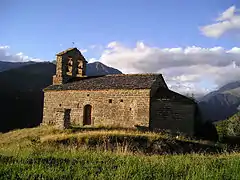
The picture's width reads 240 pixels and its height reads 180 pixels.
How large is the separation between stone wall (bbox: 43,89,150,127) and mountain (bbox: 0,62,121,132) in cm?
2177

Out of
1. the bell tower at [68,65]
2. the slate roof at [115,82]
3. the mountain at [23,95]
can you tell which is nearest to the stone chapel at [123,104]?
the slate roof at [115,82]

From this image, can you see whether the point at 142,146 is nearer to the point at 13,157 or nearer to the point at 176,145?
the point at 176,145

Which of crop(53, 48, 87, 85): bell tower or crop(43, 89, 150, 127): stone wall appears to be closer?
crop(43, 89, 150, 127): stone wall

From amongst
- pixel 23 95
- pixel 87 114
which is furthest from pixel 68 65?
pixel 23 95

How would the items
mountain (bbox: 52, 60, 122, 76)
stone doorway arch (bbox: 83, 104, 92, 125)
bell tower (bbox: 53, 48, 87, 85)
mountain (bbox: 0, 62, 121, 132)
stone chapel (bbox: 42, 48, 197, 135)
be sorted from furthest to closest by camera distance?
1. mountain (bbox: 52, 60, 122, 76)
2. mountain (bbox: 0, 62, 121, 132)
3. bell tower (bbox: 53, 48, 87, 85)
4. stone doorway arch (bbox: 83, 104, 92, 125)
5. stone chapel (bbox: 42, 48, 197, 135)

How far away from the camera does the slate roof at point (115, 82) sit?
22664 mm

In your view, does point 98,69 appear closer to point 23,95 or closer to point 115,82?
point 23,95

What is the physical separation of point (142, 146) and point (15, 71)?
52.6 m

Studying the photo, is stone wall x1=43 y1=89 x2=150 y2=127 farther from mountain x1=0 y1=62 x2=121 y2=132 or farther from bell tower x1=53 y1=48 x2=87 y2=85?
mountain x1=0 y1=62 x2=121 y2=132

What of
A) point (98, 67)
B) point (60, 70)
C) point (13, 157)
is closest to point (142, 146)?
point (13, 157)

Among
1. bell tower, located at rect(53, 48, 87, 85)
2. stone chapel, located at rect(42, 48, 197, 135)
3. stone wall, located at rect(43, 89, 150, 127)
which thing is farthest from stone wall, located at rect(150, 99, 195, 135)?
bell tower, located at rect(53, 48, 87, 85)

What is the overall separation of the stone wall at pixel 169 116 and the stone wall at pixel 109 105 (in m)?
0.71

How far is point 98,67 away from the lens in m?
103

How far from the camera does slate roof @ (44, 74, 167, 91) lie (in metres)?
22.7
